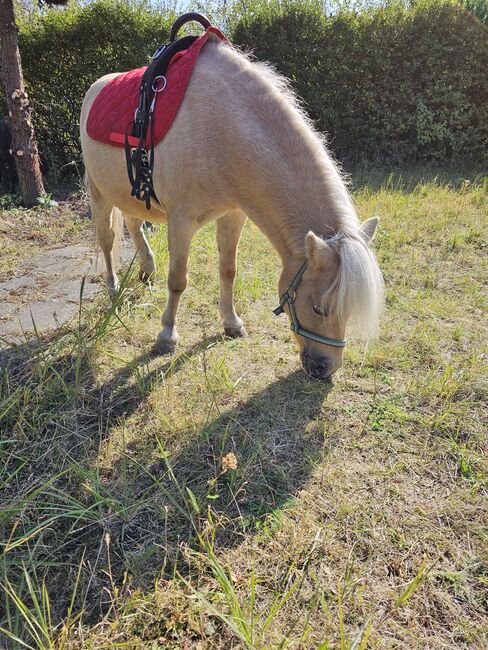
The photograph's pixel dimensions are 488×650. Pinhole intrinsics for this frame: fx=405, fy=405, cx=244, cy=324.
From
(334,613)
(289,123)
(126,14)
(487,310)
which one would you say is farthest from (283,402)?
(126,14)

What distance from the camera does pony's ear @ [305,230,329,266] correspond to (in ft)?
6.50

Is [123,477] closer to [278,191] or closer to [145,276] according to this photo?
[278,191]

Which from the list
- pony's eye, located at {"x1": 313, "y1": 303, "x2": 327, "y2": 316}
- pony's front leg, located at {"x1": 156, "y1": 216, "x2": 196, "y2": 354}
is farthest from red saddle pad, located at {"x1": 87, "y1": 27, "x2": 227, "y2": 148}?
pony's eye, located at {"x1": 313, "y1": 303, "x2": 327, "y2": 316}

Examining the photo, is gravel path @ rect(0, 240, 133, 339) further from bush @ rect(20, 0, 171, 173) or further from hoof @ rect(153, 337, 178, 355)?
bush @ rect(20, 0, 171, 173)

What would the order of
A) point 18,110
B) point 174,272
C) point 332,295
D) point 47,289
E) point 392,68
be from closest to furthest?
point 332,295 → point 174,272 → point 47,289 → point 18,110 → point 392,68

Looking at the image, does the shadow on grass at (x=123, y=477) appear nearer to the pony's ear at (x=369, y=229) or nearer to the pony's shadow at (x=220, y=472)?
the pony's shadow at (x=220, y=472)

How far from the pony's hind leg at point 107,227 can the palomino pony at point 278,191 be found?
3.82 feet

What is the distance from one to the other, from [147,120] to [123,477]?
7.42ft

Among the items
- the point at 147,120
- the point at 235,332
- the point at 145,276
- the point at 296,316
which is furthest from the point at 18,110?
the point at 296,316

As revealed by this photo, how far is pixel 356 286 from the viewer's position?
1.99m

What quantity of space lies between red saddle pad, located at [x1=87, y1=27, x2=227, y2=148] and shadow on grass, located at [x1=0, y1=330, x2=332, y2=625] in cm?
163

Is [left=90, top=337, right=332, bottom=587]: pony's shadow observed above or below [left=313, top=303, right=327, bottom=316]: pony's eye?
below

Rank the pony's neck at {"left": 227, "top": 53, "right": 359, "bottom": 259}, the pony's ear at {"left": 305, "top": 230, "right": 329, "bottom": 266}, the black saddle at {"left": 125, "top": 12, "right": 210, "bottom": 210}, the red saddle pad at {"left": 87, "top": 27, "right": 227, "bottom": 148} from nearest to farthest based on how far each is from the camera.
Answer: the pony's ear at {"left": 305, "top": 230, "right": 329, "bottom": 266} → the pony's neck at {"left": 227, "top": 53, "right": 359, "bottom": 259} → the red saddle pad at {"left": 87, "top": 27, "right": 227, "bottom": 148} → the black saddle at {"left": 125, "top": 12, "right": 210, "bottom": 210}

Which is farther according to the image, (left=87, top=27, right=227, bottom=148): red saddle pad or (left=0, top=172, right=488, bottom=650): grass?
(left=87, top=27, right=227, bottom=148): red saddle pad
